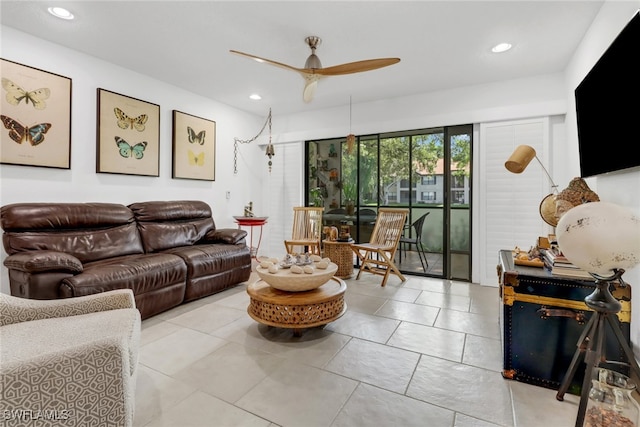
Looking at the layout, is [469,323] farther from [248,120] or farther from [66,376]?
[248,120]

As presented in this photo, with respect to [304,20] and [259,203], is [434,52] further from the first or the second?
[259,203]

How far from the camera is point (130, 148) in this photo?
3.50 m

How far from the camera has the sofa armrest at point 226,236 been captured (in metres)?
3.72

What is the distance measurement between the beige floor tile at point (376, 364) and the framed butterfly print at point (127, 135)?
3.11 m

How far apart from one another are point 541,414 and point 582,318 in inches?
21.9

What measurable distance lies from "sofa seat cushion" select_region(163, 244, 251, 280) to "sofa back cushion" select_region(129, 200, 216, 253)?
164 mm

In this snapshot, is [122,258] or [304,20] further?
[122,258]

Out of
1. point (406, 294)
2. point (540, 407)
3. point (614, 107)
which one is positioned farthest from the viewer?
point (406, 294)

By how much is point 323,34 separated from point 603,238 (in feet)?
8.11

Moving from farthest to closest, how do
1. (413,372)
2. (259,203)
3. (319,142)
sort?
(259,203), (319,142), (413,372)

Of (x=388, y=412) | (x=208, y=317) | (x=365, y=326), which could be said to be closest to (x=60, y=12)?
(x=208, y=317)

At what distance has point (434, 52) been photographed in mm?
3010

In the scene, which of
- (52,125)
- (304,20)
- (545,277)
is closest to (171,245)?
(52,125)

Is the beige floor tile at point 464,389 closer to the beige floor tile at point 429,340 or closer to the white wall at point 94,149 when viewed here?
the beige floor tile at point 429,340
